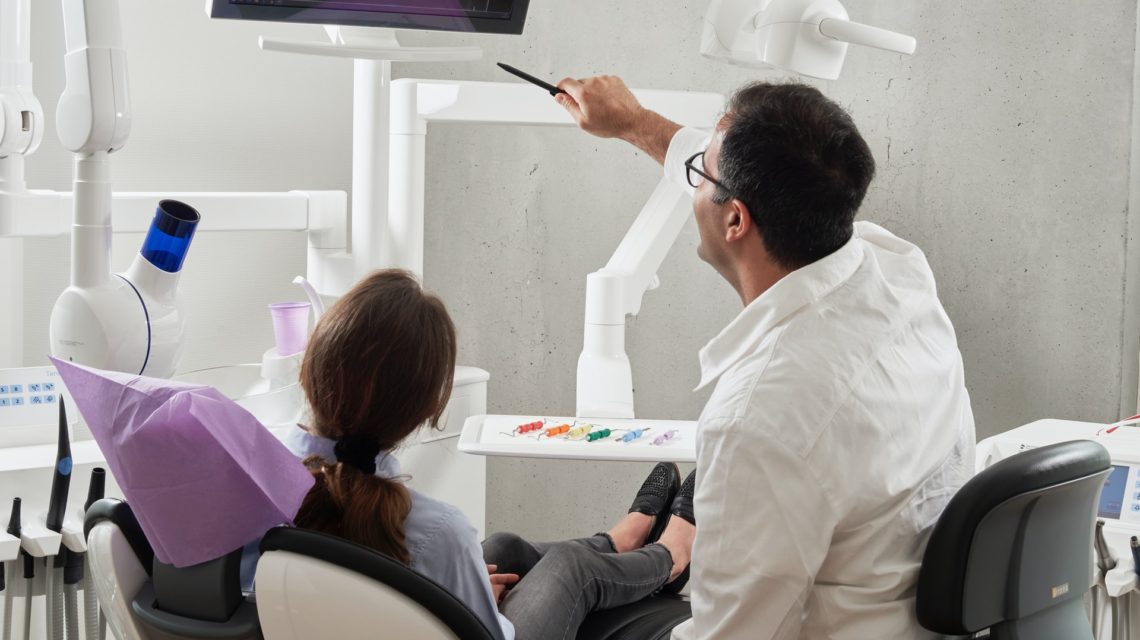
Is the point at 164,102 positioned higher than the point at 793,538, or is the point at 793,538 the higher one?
the point at 164,102

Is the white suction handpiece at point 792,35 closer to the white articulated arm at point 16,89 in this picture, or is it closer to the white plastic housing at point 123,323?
the white plastic housing at point 123,323

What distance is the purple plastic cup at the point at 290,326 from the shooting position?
2.04 m

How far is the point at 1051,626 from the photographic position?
4.48 ft

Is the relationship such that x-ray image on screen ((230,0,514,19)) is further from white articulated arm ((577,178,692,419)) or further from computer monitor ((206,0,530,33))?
white articulated arm ((577,178,692,419))

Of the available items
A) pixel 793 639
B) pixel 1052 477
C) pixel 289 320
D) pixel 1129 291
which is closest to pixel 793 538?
pixel 793 639

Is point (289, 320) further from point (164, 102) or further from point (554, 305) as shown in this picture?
point (554, 305)

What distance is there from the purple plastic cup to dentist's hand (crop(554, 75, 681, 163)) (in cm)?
62

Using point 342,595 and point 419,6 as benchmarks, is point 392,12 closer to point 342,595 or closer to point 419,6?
point 419,6

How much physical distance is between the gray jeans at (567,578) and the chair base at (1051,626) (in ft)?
2.31

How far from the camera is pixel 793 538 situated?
4.02 feet

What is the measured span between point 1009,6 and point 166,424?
2167 mm

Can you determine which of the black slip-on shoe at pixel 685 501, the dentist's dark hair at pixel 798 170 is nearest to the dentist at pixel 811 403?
the dentist's dark hair at pixel 798 170

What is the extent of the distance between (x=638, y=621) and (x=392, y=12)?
1.08 m

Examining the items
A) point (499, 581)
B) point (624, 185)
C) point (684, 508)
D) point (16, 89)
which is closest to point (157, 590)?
point (499, 581)
